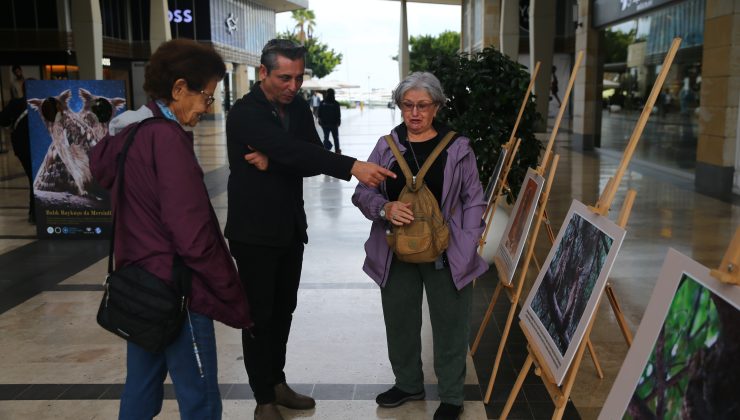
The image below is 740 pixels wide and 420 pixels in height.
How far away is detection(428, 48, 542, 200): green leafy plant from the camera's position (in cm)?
674

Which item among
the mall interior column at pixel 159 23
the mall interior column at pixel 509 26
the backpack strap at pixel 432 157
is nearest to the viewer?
the backpack strap at pixel 432 157

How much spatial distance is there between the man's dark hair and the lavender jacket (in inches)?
27.4

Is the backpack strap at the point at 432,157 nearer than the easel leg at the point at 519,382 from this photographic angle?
No

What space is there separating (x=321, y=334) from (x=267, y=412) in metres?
1.51

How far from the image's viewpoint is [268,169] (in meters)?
3.40

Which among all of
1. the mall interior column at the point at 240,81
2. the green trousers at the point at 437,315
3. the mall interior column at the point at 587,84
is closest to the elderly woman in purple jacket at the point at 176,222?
the green trousers at the point at 437,315

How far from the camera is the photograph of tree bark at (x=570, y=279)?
2.80 metres

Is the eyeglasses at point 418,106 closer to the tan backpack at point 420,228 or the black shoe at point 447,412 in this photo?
the tan backpack at point 420,228

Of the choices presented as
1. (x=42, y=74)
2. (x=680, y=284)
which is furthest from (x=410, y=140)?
(x=42, y=74)

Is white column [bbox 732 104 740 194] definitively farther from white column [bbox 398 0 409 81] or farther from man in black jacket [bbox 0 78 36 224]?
white column [bbox 398 0 409 81]

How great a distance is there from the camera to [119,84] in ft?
27.6

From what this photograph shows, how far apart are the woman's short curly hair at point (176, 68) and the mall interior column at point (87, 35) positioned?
1894cm

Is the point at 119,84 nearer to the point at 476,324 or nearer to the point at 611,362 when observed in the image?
the point at 476,324

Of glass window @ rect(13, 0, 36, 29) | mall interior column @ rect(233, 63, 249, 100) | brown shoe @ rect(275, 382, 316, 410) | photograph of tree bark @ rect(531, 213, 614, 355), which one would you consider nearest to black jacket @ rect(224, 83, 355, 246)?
brown shoe @ rect(275, 382, 316, 410)
